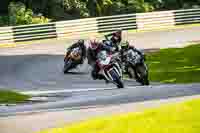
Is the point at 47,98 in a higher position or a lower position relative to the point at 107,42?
lower

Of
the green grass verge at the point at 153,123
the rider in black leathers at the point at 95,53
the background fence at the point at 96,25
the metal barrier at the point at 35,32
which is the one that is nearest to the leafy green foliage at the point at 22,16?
the metal barrier at the point at 35,32

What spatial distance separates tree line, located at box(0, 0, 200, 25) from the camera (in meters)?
42.3

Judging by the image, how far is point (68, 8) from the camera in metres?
44.5

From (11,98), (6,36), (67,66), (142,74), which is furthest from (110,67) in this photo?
(6,36)

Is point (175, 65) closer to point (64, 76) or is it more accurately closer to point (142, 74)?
point (64, 76)

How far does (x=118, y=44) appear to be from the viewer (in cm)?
2162

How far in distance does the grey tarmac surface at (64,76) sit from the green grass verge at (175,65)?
1.72m

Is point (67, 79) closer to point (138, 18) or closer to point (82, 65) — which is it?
point (82, 65)

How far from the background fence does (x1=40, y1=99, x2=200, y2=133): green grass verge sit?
1135 inches

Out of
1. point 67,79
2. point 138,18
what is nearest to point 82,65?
point 67,79

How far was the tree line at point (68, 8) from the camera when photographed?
1665 inches

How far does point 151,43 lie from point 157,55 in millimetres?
4871

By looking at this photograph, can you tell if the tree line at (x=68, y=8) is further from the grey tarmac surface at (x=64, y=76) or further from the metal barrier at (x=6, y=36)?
the grey tarmac surface at (x=64, y=76)

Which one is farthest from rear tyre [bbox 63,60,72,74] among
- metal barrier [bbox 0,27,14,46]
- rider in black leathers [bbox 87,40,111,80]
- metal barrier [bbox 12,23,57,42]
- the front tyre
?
metal barrier [bbox 12,23,57,42]
